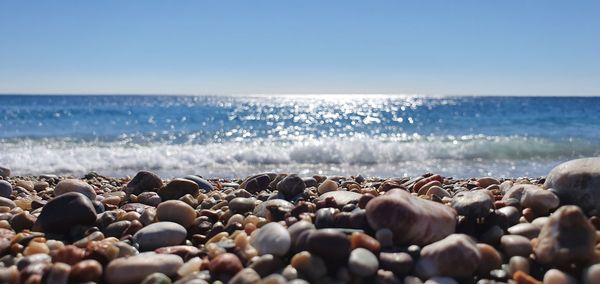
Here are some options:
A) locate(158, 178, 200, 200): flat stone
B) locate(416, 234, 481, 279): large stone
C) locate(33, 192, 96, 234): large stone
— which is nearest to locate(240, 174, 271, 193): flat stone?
locate(158, 178, 200, 200): flat stone

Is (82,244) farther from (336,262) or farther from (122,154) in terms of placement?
(122,154)

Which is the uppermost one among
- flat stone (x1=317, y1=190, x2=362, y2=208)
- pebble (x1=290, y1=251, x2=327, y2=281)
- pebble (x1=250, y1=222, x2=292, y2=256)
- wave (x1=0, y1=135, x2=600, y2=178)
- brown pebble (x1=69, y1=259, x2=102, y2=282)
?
flat stone (x1=317, y1=190, x2=362, y2=208)

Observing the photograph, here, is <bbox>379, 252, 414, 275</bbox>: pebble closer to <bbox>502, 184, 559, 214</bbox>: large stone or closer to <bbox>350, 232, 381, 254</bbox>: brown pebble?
<bbox>350, 232, 381, 254</bbox>: brown pebble

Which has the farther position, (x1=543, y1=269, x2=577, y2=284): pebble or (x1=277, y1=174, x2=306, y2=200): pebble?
(x1=277, y1=174, x2=306, y2=200): pebble

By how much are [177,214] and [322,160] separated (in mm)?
7914

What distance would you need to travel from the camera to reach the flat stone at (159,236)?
256 cm

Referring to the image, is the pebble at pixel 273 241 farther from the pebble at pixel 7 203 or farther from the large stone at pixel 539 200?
the pebble at pixel 7 203

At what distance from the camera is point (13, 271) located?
2.12 meters

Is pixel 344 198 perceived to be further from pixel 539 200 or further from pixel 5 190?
pixel 5 190

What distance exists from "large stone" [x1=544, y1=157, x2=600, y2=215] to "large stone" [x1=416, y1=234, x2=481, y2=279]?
0.81 meters

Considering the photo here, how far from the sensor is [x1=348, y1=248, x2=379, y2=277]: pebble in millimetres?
2039

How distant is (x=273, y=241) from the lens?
2.22m

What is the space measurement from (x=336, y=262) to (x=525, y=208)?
1.15m

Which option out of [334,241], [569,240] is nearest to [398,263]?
[334,241]
